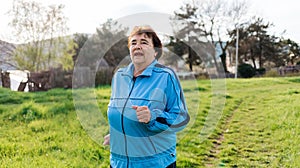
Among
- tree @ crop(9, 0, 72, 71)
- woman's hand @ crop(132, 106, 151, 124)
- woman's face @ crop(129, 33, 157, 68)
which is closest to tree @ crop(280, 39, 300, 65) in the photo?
tree @ crop(9, 0, 72, 71)

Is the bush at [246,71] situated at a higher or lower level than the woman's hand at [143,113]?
higher

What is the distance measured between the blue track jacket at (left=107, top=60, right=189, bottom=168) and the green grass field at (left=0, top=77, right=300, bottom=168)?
1064mm

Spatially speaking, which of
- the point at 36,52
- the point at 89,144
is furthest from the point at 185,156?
the point at 36,52

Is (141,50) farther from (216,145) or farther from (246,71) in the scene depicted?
(246,71)

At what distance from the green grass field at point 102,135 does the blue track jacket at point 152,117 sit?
41.9 inches

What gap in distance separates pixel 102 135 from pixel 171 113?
2010 millimetres

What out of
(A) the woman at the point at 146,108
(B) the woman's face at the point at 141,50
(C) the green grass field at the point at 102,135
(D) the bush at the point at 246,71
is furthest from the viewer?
(D) the bush at the point at 246,71

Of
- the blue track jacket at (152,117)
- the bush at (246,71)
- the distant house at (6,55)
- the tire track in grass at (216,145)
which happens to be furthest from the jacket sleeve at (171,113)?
the bush at (246,71)

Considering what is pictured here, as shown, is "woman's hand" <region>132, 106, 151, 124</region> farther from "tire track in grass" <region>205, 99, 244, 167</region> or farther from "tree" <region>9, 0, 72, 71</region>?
"tree" <region>9, 0, 72, 71</region>

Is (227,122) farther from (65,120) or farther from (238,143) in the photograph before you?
(65,120)

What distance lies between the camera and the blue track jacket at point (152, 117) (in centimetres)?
173

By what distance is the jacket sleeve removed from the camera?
1699 millimetres

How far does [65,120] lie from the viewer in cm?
585

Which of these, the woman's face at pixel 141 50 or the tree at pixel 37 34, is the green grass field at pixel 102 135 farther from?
the tree at pixel 37 34
